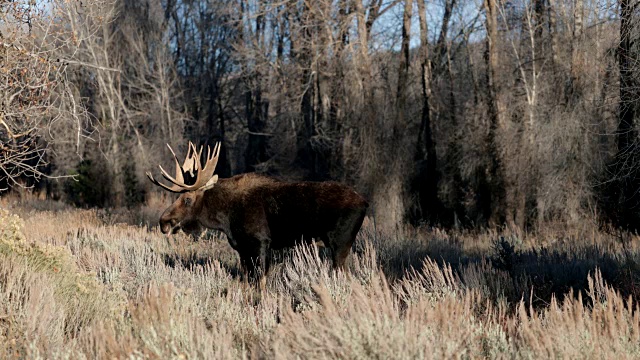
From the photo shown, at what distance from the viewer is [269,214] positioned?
8.42m

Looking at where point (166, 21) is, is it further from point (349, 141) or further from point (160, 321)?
point (160, 321)

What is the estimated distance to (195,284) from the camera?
24.6 ft

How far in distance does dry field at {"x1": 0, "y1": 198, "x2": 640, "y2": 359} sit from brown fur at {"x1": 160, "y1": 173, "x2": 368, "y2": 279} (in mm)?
482

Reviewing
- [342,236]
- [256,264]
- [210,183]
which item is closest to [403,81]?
[210,183]

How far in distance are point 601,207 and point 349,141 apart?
7.74m

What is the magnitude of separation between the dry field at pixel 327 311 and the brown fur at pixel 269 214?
1.58 ft

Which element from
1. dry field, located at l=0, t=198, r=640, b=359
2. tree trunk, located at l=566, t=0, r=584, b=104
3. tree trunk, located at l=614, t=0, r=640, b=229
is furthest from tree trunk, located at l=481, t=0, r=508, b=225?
dry field, located at l=0, t=198, r=640, b=359

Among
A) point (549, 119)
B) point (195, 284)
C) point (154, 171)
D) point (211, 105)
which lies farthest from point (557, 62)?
point (211, 105)

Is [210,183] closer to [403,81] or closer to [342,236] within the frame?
[342,236]

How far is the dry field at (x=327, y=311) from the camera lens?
402 centimetres

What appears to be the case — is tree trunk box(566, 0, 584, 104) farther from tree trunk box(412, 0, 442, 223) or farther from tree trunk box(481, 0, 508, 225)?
tree trunk box(412, 0, 442, 223)

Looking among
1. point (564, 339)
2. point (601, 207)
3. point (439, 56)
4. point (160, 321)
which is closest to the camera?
point (564, 339)

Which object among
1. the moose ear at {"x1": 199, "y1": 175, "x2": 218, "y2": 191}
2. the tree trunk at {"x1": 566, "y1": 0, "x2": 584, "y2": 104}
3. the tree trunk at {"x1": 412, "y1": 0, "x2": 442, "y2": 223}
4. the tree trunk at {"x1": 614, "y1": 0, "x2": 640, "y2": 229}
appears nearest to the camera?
the moose ear at {"x1": 199, "y1": 175, "x2": 218, "y2": 191}

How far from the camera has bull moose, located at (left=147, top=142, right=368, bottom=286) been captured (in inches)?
307
